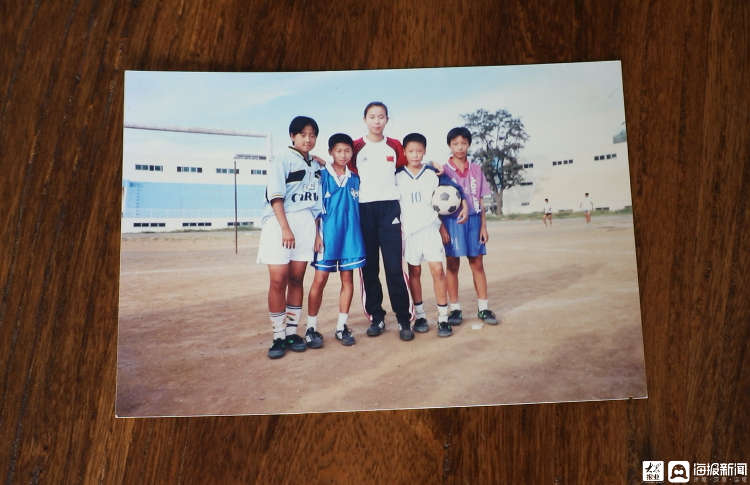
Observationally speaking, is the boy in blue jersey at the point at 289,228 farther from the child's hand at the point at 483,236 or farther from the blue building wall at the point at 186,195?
the child's hand at the point at 483,236

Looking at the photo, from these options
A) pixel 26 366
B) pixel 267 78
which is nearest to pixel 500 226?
pixel 267 78

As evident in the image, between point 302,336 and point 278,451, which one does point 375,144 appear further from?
point 278,451

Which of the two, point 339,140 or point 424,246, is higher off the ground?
point 339,140

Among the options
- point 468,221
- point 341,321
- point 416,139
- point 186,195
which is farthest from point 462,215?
point 186,195

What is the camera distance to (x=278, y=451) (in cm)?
114

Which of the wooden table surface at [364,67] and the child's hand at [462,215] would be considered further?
the child's hand at [462,215]

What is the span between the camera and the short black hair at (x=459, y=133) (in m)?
1.24

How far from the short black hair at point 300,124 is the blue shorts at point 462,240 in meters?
0.46

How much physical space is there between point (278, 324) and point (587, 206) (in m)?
0.94

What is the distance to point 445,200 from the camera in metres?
1.24

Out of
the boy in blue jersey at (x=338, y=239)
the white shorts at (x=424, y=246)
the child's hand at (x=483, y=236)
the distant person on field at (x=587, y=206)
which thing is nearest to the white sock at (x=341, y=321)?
the boy in blue jersey at (x=338, y=239)

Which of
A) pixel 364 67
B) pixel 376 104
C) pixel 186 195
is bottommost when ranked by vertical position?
pixel 186 195

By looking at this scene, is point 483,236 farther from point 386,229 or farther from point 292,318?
point 292,318

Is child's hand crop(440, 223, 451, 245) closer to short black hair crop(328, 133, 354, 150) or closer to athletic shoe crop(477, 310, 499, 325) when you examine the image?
athletic shoe crop(477, 310, 499, 325)
